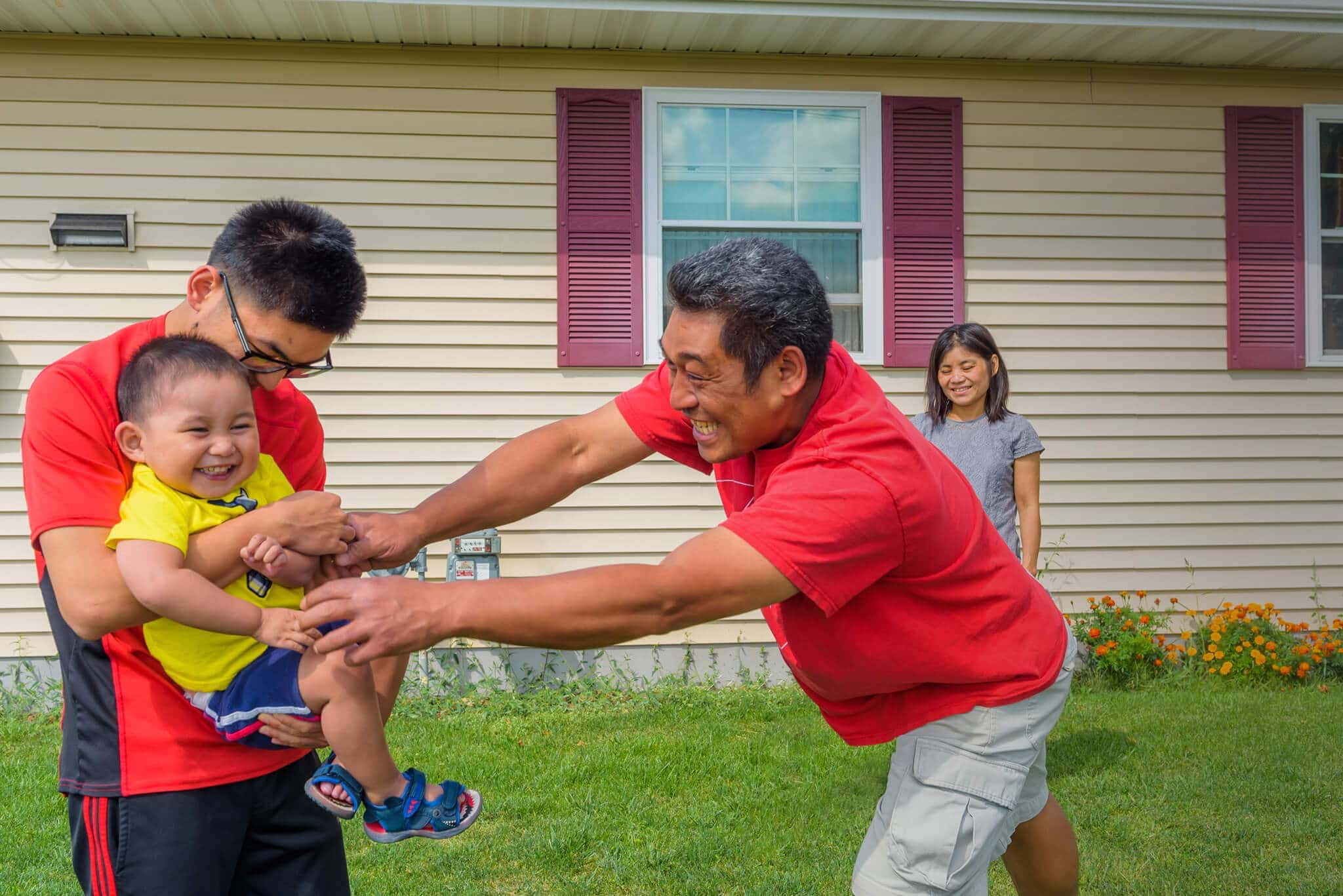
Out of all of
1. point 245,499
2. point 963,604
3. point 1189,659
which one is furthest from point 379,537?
point 1189,659

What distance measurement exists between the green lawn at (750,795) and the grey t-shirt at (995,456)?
1184 millimetres

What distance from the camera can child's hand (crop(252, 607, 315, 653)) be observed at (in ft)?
6.35

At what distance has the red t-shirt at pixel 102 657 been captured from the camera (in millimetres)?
1817

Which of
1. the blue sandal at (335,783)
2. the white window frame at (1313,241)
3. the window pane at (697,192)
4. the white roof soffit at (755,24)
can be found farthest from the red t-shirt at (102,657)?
the white window frame at (1313,241)

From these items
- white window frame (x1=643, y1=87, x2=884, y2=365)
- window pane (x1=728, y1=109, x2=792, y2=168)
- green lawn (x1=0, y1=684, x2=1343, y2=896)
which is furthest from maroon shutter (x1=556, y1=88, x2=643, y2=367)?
green lawn (x1=0, y1=684, x2=1343, y2=896)

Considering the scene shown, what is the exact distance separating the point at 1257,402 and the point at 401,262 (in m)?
5.17

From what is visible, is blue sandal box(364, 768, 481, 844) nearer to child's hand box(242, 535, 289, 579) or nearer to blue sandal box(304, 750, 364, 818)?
blue sandal box(304, 750, 364, 818)

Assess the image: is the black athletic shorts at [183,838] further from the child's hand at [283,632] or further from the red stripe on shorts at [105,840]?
the child's hand at [283,632]

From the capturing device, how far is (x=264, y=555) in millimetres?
1951

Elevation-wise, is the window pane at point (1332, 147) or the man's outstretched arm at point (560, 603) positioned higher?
the window pane at point (1332, 147)

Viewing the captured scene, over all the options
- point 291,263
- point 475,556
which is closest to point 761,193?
point 475,556

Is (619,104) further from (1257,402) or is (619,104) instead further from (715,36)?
(1257,402)

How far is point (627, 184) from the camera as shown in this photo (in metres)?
6.41

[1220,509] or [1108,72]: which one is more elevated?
[1108,72]
